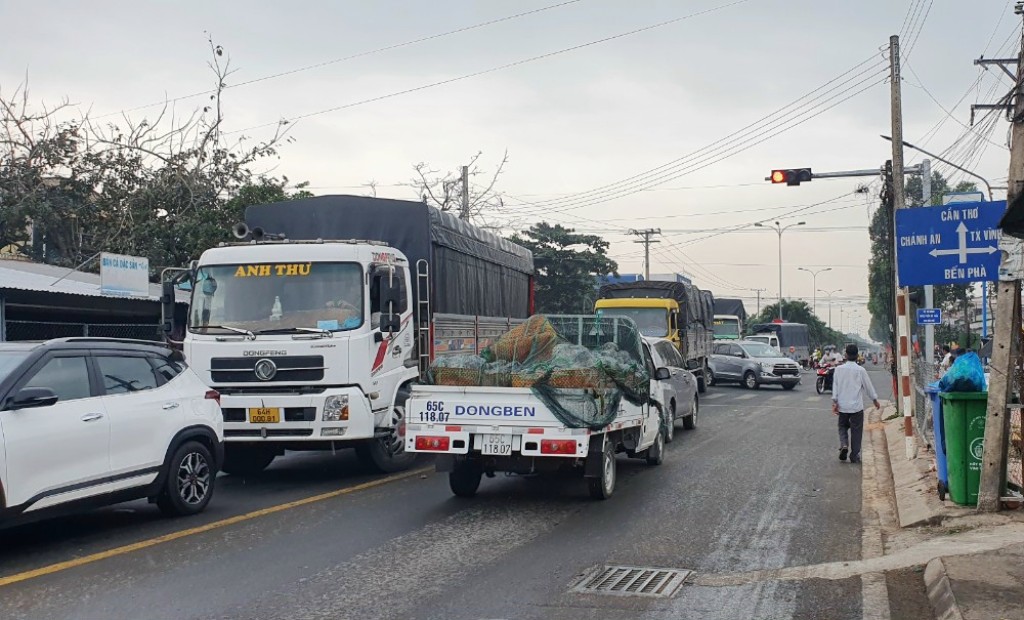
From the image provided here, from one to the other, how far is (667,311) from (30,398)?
833 inches

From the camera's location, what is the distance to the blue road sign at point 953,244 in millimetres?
10336

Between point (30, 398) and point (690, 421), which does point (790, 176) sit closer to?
point (690, 421)

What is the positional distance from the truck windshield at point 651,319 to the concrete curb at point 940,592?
19.3 m

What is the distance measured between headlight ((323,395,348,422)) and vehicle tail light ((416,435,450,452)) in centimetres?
151

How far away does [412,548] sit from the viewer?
773cm

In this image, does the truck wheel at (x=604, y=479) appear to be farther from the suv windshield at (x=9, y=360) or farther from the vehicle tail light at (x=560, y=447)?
the suv windshield at (x=9, y=360)

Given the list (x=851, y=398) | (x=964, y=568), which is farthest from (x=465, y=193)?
(x=964, y=568)

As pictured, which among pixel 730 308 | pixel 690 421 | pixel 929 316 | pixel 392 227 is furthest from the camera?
pixel 730 308

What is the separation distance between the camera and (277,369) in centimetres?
1073

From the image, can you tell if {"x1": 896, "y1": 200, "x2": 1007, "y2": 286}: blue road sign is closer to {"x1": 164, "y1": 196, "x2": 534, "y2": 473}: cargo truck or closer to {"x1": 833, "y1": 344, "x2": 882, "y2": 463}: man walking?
{"x1": 833, "y1": 344, "x2": 882, "y2": 463}: man walking

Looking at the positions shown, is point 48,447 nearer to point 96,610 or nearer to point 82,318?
point 96,610

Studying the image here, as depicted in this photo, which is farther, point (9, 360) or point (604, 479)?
point (604, 479)

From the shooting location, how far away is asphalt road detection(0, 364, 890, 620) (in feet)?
20.0

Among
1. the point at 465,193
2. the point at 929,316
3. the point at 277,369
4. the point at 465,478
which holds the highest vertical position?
the point at 465,193
